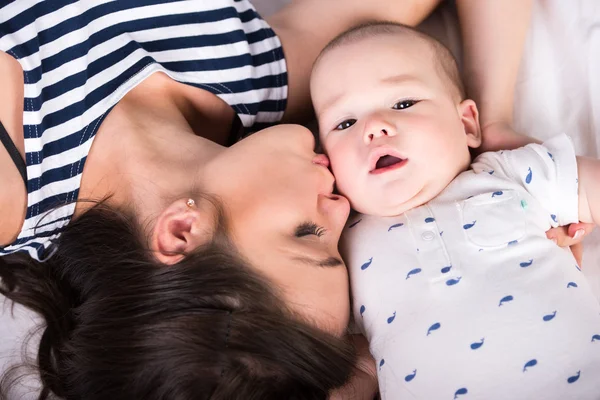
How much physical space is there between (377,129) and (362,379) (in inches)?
15.7

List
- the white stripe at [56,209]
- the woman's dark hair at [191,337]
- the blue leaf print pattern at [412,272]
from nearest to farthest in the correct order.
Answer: the woman's dark hair at [191,337] → the blue leaf print pattern at [412,272] → the white stripe at [56,209]

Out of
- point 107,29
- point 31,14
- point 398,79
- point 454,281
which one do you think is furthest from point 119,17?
point 454,281

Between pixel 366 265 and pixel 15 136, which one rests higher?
pixel 15 136

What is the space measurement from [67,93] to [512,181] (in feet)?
2.35

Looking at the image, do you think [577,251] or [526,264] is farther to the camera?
[577,251]

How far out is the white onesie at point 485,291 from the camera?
81cm

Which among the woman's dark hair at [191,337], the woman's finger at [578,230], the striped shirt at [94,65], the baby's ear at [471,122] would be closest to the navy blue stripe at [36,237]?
the striped shirt at [94,65]

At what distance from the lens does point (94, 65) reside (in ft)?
3.28

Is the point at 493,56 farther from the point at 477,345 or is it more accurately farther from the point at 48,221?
the point at 48,221

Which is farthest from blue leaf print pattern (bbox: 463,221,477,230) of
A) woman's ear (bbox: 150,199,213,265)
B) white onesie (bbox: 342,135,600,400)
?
woman's ear (bbox: 150,199,213,265)

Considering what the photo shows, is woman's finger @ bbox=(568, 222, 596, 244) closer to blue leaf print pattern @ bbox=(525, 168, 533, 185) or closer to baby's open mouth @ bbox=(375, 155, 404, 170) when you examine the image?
blue leaf print pattern @ bbox=(525, 168, 533, 185)

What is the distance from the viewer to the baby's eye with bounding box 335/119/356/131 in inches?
38.1

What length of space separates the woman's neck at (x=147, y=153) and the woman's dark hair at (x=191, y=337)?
6cm

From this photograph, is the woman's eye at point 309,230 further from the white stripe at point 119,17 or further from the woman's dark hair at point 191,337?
the white stripe at point 119,17
